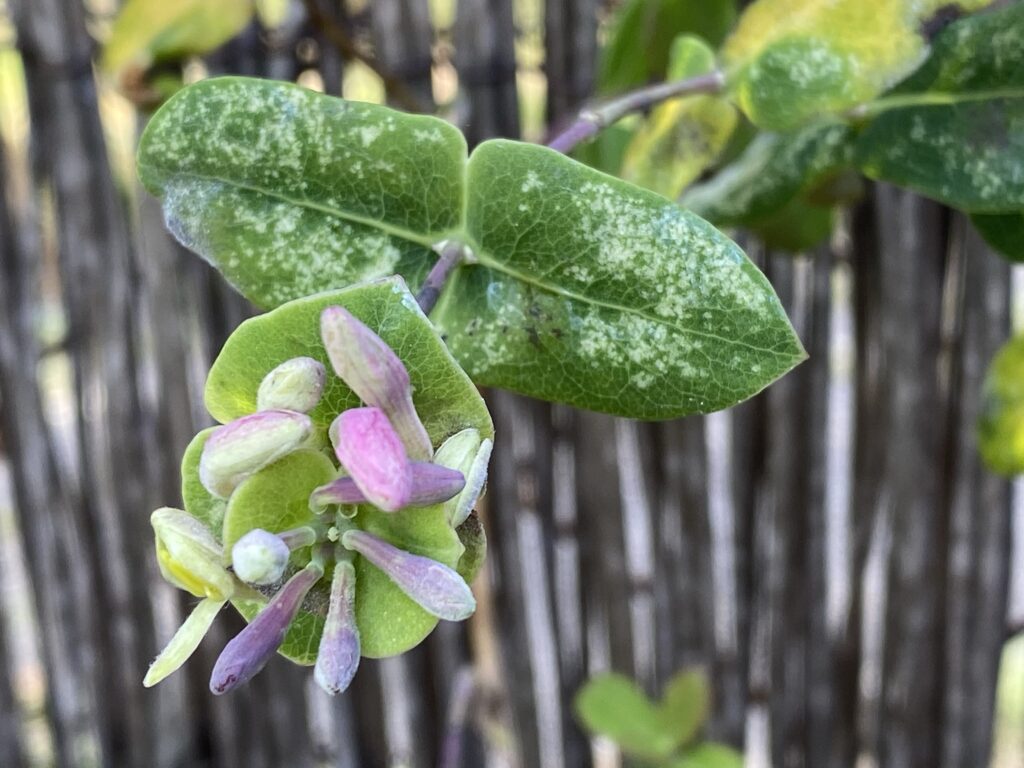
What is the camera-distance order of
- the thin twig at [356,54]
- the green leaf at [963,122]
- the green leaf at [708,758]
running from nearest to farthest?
the green leaf at [963,122], the thin twig at [356,54], the green leaf at [708,758]

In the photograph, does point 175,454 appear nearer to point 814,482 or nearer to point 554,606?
point 554,606

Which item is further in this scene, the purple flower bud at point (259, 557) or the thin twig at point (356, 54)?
the thin twig at point (356, 54)

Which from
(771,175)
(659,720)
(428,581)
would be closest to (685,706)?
(659,720)

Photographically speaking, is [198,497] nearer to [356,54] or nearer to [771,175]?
[771,175]

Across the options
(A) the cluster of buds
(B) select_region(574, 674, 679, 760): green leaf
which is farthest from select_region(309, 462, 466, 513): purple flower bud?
(B) select_region(574, 674, 679, 760): green leaf

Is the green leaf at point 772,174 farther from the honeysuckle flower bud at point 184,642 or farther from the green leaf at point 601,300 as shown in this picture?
the honeysuckle flower bud at point 184,642

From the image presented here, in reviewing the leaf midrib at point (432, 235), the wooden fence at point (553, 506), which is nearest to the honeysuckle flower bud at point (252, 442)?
the leaf midrib at point (432, 235)
